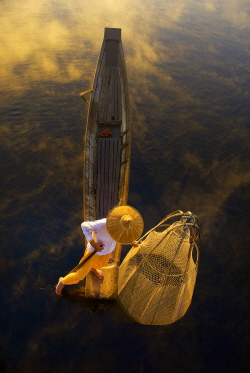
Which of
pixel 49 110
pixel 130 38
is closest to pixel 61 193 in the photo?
pixel 49 110

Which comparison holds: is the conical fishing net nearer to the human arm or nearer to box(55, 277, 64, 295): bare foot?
the human arm

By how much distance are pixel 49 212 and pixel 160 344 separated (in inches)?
162

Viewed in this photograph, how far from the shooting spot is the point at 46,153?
8.73 m

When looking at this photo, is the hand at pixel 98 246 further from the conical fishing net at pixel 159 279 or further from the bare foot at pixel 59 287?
the bare foot at pixel 59 287

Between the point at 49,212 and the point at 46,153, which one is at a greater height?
the point at 46,153

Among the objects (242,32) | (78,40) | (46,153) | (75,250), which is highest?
(242,32)

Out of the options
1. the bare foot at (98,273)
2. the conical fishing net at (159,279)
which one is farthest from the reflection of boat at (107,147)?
the conical fishing net at (159,279)

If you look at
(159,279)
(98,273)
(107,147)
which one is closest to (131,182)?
(107,147)

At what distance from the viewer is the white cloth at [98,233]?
449 cm

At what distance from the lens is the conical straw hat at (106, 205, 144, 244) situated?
4.24 m

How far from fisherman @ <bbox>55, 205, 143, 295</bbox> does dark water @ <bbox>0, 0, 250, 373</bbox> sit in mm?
1432

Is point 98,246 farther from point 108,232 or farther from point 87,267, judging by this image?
point 87,267

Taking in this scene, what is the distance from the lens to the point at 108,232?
4.30 m

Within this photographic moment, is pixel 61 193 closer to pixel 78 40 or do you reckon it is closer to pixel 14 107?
pixel 14 107
